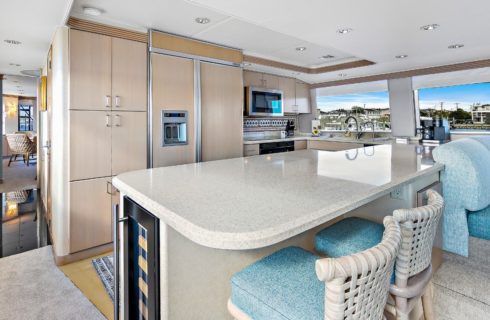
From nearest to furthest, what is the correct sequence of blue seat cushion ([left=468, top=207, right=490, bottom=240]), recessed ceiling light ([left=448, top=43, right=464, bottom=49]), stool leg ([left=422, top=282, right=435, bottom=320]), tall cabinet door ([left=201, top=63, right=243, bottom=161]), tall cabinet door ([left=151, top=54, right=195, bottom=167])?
stool leg ([left=422, top=282, right=435, bottom=320]), blue seat cushion ([left=468, top=207, right=490, bottom=240]), tall cabinet door ([left=151, top=54, right=195, bottom=167]), recessed ceiling light ([left=448, top=43, right=464, bottom=49]), tall cabinet door ([left=201, top=63, right=243, bottom=161])

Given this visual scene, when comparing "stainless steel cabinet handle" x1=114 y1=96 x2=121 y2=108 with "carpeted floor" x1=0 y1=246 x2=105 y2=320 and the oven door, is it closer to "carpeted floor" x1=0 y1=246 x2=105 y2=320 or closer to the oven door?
"carpeted floor" x1=0 y1=246 x2=105 y2=320

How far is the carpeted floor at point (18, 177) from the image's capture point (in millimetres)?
5566

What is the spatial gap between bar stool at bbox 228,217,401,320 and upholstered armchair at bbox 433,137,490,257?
4.36 feet

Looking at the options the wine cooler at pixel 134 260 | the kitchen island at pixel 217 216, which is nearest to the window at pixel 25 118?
the kitchen island at pixel 217 216

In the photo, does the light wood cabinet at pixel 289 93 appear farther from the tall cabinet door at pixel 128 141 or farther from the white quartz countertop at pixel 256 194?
the white quartz countertop at pixel 256 194

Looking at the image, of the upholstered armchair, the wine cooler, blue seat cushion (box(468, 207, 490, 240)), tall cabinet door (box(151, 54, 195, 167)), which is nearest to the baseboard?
tall cabinet door (box(151, 54, 195, 167))

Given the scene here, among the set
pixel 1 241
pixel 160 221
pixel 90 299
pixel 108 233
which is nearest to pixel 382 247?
pixel 160 221

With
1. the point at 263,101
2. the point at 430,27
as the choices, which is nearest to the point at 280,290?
the point at 430,27

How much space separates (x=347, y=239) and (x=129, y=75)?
2.55 metres

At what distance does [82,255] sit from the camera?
266 cm

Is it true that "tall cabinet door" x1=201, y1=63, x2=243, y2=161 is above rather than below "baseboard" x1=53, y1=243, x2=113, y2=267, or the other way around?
above

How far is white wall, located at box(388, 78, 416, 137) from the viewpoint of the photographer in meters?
5.03

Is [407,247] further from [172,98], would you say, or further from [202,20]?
[172,98]

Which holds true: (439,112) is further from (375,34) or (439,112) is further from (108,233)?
(108,233)
